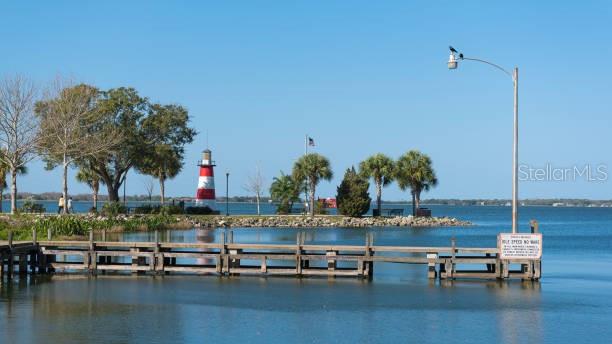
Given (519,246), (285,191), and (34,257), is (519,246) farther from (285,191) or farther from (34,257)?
(285,191)

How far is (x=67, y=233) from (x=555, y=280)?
30053 mm

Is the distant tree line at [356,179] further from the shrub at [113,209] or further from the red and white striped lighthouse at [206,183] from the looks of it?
the shrub at [113,209]

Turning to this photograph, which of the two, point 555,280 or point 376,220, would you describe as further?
point 376,220

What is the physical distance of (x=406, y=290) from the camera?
29812 mm

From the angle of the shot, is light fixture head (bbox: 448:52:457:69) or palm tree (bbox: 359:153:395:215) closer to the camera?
light fixture head (bbox: 448:52:457:69)

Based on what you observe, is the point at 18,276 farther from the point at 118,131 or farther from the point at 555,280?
the point at 118,131

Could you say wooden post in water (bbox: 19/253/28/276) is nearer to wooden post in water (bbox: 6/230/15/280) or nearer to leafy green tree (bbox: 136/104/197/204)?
wooden post in water (bbox: 6/230/15/280)

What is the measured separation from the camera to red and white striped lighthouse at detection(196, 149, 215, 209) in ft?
286

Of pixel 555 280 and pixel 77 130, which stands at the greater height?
pixel 77 130

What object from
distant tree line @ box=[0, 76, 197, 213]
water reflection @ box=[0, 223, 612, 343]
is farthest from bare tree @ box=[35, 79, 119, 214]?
water reflection @ box=[0, 223, 612, 343]

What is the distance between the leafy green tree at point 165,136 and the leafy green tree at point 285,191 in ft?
46.9

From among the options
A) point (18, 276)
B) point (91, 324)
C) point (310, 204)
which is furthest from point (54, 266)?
point (310, 204)

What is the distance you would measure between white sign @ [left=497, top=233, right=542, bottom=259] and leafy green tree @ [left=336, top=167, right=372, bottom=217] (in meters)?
54.7

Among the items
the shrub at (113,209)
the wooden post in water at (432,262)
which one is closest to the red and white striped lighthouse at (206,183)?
the shrub at (113,209)
